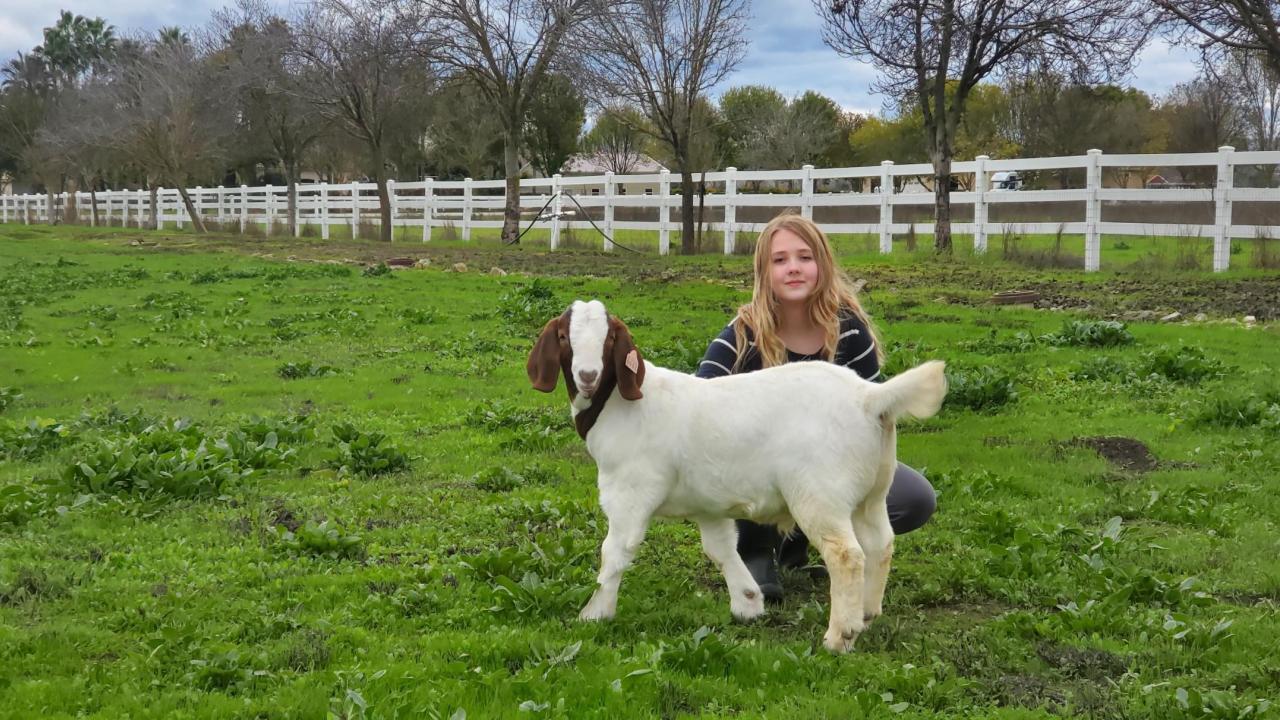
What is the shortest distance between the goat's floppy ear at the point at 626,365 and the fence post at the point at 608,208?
23.8 m

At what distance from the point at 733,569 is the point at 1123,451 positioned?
4.28 meters

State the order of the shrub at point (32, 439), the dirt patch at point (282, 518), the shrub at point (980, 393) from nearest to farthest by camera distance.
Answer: the dirt patch at point (282, 518) < the shrub at point (32, 439) < the shrub at point (980, 393)

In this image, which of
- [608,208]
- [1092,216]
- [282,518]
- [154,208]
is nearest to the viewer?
[282,518]

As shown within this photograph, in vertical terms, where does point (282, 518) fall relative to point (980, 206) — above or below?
below

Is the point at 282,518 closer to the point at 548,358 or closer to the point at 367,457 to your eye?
the point at 367,457

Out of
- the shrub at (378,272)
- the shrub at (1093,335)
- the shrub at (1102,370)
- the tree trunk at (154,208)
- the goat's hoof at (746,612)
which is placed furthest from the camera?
the tree trunk at (154,208)

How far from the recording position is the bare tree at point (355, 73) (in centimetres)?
3241

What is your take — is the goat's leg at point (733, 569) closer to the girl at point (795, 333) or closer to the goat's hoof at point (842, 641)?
the girl at point (795, 333)

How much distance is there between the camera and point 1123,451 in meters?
7.64

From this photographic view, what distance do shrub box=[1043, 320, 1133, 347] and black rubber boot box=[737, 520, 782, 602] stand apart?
752 cm

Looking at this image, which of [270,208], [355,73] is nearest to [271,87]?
[355,73]

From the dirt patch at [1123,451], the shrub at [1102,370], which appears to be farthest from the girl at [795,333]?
the shrub at [1102,370]

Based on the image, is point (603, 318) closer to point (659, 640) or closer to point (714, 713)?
point (659, 640)

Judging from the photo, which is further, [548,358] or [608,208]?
[608,208]
